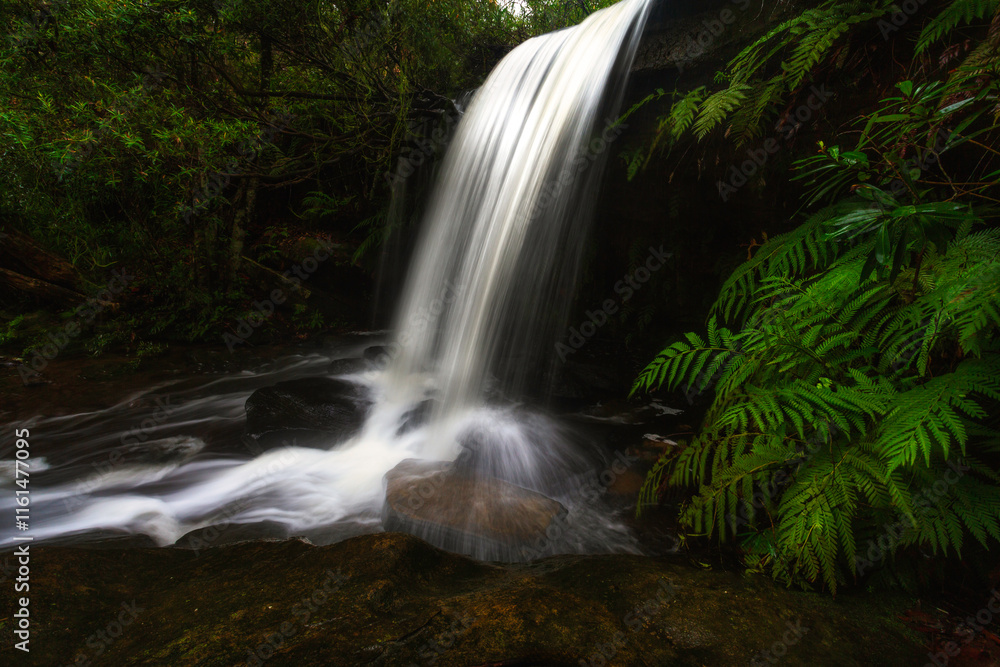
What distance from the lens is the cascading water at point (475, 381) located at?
10.6 ft

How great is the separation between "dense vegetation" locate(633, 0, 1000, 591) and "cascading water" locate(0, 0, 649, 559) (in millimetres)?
1157

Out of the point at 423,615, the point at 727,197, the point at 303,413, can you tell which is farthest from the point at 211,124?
the point at 423,615

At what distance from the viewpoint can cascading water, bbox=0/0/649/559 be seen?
3.22 meters

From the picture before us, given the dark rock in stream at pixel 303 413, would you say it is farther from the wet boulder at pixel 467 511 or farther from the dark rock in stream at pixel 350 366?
the wet boulder at pixel 467 511

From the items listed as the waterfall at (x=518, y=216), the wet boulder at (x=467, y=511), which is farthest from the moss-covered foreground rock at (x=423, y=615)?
the waterfall at (x=518, y=216)

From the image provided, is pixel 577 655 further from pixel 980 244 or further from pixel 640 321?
pixel 640 321

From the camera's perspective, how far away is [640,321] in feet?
14.3

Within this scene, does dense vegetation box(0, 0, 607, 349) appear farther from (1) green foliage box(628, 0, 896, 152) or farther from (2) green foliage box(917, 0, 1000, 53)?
(2) green foliage box(917, 0, 1000, 53)

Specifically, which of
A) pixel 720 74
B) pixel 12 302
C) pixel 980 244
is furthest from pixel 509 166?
pixel 12 302

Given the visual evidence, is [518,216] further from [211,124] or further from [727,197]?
[211,124]

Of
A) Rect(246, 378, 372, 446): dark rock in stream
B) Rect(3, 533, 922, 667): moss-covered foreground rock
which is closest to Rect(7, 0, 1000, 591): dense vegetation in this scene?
Rect(3, 533, 922, 667): moss-covered foreground rock

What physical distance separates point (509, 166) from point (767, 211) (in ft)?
9.39

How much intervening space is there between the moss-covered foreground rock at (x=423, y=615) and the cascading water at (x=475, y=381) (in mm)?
939

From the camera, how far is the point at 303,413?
4.46 meters
